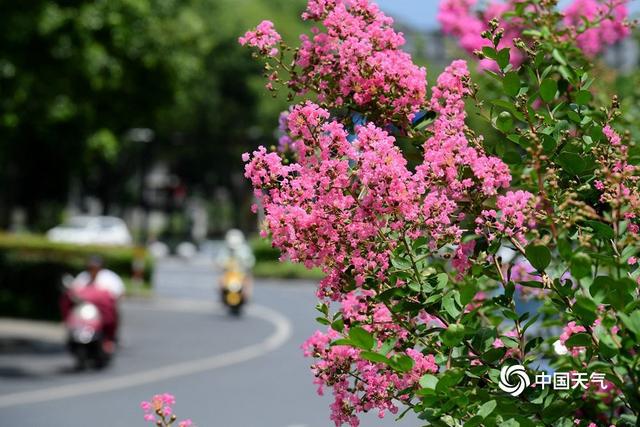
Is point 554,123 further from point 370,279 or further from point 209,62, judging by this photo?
point 209,62

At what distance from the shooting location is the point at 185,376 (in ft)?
52.5

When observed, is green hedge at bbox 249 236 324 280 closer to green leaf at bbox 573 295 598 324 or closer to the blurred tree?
the blurred tree

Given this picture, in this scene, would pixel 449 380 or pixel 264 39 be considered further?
pixel 264 39

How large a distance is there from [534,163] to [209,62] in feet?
211

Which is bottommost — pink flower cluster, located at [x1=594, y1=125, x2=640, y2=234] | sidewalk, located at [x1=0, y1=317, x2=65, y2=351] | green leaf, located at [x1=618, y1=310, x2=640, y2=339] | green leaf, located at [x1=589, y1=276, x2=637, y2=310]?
sidewalk, located at [x1=0, y1=317, x2=65, y2=351]

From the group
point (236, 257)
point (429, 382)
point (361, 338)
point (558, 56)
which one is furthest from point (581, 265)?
point (236, 257)

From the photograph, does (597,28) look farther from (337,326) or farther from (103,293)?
(103,293)

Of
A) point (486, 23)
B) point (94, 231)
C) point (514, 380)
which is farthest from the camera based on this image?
point (94, 231)

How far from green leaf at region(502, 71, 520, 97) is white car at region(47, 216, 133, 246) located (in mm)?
47470

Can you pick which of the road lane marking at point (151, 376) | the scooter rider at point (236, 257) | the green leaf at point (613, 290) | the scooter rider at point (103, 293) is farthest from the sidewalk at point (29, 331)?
the green leaf at point (613, 290)

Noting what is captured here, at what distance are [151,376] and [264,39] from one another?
1312 cm

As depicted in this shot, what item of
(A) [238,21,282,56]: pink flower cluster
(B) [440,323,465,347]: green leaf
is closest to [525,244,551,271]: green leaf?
(B) [440,323,465,347]: green leaf

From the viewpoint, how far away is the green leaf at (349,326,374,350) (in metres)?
2.83

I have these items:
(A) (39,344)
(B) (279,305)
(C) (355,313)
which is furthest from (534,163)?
(B) (279,305)
